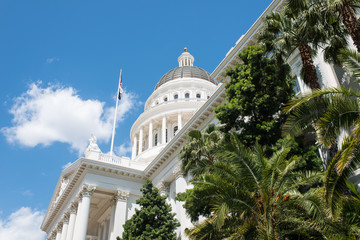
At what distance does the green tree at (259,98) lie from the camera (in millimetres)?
15633

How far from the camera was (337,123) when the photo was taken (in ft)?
32.3

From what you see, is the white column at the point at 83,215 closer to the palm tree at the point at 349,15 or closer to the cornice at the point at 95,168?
the cornice at the point at 95,168

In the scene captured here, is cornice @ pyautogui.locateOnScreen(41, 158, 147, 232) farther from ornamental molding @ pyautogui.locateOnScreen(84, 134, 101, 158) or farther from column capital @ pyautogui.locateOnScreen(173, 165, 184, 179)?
column capital @ pyautogui.locateOnScreen(173, 165, 184, 179)

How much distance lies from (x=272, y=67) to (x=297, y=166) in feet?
16.3

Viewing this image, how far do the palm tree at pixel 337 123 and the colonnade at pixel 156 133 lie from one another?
36.5 metres

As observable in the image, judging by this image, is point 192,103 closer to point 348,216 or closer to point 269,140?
point 269,140

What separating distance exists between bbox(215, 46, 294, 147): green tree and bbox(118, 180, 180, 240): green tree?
9.86 metres

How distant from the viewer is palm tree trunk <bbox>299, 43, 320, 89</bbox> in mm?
13023

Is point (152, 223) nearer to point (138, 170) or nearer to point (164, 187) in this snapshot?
point (164, 187)

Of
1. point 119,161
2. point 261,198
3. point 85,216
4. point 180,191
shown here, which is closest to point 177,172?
point 180,191

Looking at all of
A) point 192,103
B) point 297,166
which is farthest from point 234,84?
point 192,103

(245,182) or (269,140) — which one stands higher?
(269,140)

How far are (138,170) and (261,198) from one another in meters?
25.1

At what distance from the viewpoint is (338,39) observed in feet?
42.9
